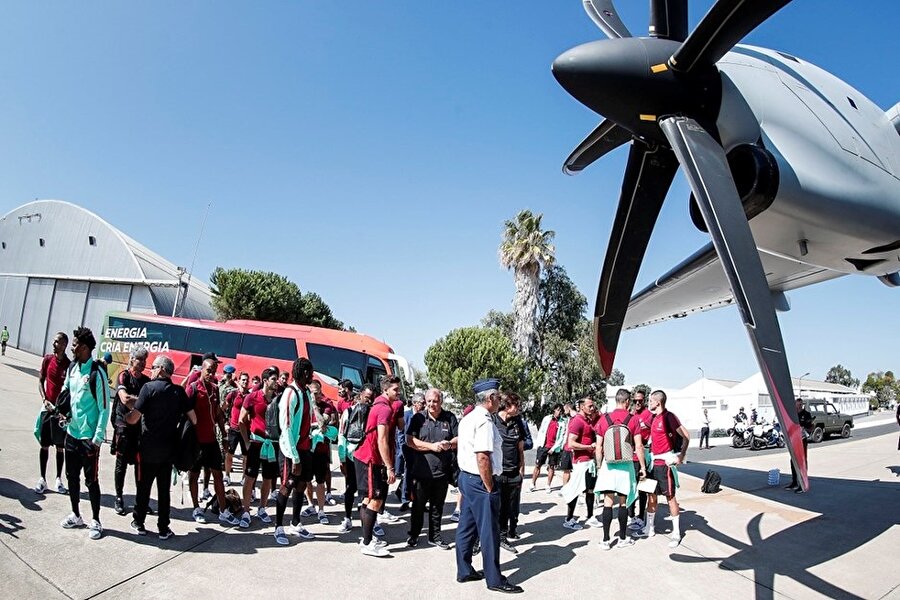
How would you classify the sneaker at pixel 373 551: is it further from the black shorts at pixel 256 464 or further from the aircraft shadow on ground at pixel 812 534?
the aircraft shadow on ground at pixel 812 534

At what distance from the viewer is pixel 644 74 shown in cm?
483

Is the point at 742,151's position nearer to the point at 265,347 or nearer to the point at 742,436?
the point at 265,347

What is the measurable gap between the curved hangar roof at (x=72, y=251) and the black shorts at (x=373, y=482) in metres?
32.2

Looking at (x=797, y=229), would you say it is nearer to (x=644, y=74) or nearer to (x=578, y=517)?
(x=644, y=74)

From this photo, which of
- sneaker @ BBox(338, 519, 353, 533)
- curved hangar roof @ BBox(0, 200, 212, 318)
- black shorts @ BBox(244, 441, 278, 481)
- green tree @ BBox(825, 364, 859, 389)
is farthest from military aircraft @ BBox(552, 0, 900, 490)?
green tree @ BBox(825, 364, 859, 389)

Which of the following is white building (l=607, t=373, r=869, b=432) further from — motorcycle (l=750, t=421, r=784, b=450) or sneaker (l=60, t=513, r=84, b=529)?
sneaker (l=60, t=513, r=84, b=529)

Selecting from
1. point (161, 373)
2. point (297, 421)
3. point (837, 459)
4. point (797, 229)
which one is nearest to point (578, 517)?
point (297, 421)

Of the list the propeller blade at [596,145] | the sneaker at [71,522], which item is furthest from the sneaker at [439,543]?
the propeller blade at [596,145]

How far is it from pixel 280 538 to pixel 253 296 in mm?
30957

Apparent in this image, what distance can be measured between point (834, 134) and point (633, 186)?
7.09ft

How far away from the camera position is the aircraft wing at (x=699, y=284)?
724 centimetres

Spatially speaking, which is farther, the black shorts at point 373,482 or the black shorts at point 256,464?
the black shorts at point 256,464

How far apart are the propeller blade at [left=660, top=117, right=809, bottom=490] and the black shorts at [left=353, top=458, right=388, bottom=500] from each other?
12.5 feet

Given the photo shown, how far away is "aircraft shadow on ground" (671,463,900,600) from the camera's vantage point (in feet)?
16.8
